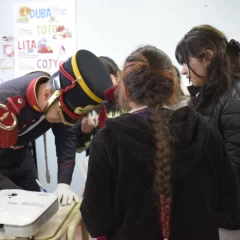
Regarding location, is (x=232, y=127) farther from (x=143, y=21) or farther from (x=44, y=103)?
(x=143, y=21)

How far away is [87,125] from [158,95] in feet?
3.17

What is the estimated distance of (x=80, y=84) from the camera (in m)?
1.11

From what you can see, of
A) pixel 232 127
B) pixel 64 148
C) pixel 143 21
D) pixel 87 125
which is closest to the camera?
pixel 232 127

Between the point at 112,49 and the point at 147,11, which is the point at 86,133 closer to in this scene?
the point at 112,49

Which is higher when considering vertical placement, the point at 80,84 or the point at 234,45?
the point at 234,45

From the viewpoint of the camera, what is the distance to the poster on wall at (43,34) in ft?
7.65

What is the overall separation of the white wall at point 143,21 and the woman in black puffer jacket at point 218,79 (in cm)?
100

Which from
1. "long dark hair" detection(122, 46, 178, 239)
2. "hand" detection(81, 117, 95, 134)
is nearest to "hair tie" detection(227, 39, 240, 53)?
"long dark hair" detection(122, 46, 178, 239)

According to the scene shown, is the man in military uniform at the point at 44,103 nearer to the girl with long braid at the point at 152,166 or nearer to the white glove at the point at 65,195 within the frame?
the white glove at the point at 65,195

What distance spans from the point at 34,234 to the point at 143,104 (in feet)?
1.66

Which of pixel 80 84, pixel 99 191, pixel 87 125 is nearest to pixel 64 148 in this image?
pixel 87 125

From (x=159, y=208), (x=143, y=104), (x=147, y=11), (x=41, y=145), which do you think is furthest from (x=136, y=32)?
(x=159, y=208)

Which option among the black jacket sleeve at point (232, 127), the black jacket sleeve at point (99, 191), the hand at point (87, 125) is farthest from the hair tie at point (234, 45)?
the hand at point (87, 125)

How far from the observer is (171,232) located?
2.68ft
